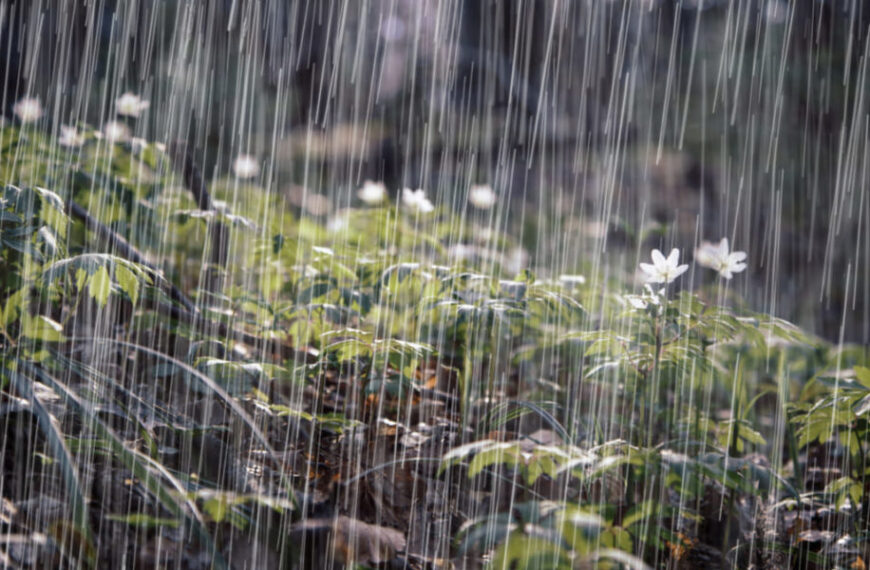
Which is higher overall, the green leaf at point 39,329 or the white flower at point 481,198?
the white flower at point 481,198

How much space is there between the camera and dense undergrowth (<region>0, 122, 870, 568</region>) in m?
1.50

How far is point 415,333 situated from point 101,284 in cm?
103

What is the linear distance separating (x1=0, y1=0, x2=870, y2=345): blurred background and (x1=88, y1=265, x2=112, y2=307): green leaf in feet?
10.6

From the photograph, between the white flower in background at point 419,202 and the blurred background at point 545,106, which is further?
the blurred background at point 545,106

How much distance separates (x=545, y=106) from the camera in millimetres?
7141

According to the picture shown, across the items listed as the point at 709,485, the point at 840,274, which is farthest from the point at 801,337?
the point at 840,274

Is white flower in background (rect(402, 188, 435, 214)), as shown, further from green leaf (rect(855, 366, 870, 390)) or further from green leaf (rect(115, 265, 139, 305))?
green leaf (rect(855, 366, 870, 390))

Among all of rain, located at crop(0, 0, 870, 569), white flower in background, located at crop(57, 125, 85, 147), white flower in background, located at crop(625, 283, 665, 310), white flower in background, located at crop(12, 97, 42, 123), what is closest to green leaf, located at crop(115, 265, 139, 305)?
rain, located at crop(0, 0, 870, 569)

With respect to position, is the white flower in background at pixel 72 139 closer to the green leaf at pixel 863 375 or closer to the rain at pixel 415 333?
the rain at pixel 415 333

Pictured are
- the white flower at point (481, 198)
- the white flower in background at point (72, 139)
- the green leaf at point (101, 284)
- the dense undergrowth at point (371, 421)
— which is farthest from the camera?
the white flower at point (481, 198)

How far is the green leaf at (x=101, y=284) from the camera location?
173 centimetres

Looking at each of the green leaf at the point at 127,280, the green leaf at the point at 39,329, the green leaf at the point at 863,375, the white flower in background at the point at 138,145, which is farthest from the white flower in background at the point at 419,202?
the green leaf at the point at 863,375

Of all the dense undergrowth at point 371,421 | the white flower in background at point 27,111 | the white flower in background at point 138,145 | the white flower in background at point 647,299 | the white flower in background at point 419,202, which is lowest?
the dense undergrowth at point 371,421

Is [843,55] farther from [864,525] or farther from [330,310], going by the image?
[330,310]
